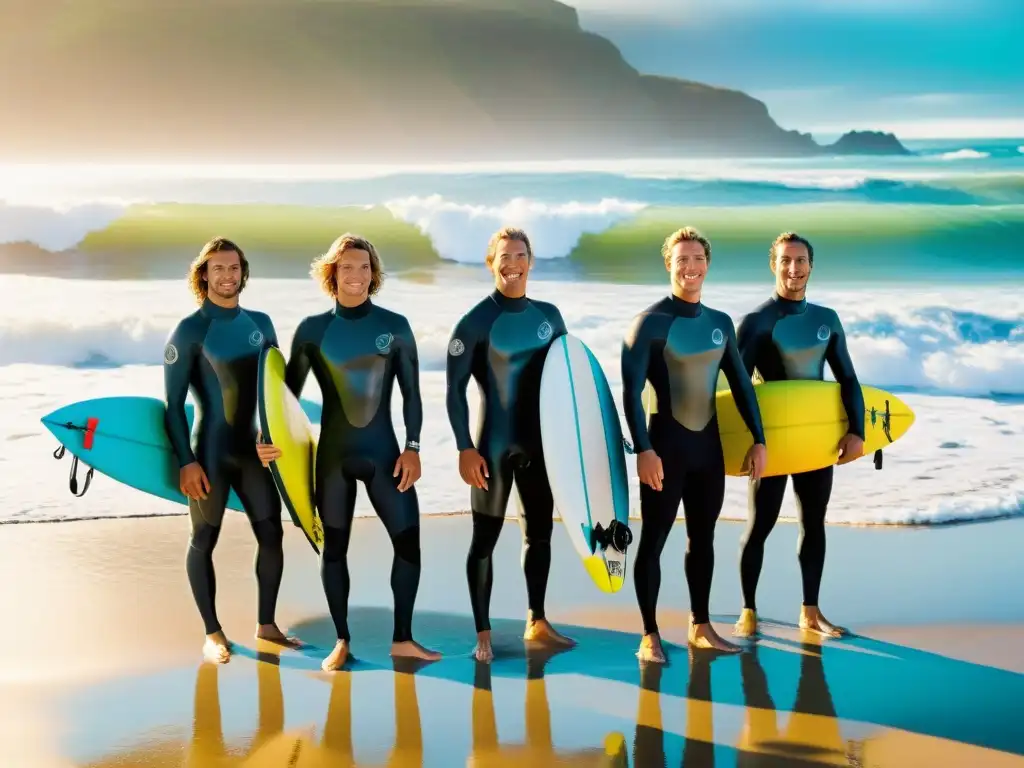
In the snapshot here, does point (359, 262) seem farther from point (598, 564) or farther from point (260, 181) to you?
point (260, 181)

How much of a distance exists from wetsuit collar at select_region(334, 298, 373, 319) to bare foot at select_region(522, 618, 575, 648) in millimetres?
1271

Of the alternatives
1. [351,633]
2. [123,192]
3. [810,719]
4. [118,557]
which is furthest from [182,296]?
[810,719]

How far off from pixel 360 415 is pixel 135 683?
3.70ft

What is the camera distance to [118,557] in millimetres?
5578

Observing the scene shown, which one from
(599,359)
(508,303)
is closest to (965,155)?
(599,359)

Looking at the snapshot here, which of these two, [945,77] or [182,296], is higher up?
[945,77]

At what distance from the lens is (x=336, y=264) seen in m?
4.01

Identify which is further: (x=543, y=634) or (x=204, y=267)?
(x=543, y=634)

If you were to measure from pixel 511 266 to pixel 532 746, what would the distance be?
157cm

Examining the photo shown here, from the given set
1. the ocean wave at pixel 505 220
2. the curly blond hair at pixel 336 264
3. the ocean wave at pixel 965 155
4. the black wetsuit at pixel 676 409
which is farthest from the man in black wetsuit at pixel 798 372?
the ocean wave at pixel 965 155

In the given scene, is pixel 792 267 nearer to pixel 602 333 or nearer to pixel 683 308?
pixel 683 308

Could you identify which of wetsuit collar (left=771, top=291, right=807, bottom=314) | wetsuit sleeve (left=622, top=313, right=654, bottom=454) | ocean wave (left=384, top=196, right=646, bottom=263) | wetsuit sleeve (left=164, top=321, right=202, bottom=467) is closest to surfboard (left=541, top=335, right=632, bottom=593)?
wetsuit sleeve (left=622, top=313, right=654, bottom=454)

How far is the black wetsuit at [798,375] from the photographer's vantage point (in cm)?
430

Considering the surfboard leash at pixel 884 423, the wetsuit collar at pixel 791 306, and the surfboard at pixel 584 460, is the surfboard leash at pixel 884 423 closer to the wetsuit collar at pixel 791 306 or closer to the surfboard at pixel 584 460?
the wetsuit collar at pixel 791 306
